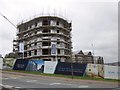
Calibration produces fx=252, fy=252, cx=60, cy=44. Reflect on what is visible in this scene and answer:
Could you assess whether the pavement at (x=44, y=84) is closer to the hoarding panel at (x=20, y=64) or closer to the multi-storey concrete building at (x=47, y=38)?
the hoarding panel at (x=20, y=64)

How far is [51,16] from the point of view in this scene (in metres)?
91.4

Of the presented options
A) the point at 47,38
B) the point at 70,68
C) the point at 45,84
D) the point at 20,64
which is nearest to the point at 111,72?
the point at 70,68

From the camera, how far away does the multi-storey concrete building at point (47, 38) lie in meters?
87.0

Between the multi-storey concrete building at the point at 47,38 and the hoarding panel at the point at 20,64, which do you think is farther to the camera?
the multi-storey concrete building at the point at 47,38

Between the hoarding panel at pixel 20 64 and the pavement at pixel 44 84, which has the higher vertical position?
the hoarding panel at pixel 20 64

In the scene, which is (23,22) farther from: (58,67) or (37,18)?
(58,67)

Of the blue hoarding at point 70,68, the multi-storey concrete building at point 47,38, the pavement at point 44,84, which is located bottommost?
the pavement at point 44,84

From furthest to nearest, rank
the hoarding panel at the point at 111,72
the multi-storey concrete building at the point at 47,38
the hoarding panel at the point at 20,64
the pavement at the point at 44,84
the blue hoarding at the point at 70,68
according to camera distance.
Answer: the multi-storey concrete building at the point at 47,38 → the hoarding panel at the point at 20,64 → the blue hoarding at the point at 70,68 → the hoarding panel at the point at 111,72 → the pavement at the point at 44,84

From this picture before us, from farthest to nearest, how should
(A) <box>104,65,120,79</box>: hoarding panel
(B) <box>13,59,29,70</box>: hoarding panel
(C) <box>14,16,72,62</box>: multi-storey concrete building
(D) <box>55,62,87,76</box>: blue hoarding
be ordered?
(C) <box>14,16,72,62</box>: multi-storey concrete building → (B) <box>13,59,29,70</box>: hoarding panel → (D) <box>55,62,87,76</box>: blue hoarding → (A) <box>104,65,120,79</box>: hoarding panel

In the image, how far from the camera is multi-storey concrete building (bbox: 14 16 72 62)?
8700cm

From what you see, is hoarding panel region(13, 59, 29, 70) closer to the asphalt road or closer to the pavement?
the pavement

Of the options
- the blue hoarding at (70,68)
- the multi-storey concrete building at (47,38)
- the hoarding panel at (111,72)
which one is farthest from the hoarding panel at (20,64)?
the multi-storey concrete building at (47,38)

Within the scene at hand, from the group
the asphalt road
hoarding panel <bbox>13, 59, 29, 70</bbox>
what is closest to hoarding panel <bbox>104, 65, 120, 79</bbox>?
the asphalt road

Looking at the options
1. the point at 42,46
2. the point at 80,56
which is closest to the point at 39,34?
the point at 42,46
